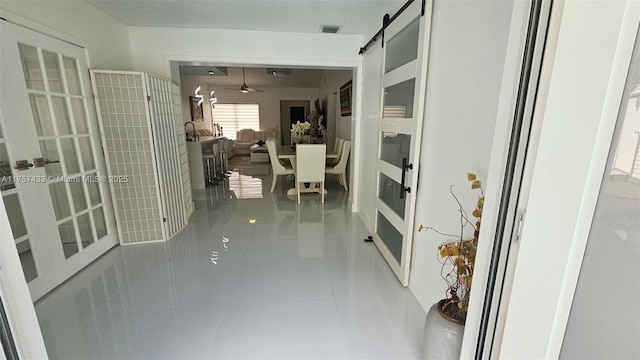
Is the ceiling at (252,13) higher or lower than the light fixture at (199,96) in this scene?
higher

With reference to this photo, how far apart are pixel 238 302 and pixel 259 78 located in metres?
7.99

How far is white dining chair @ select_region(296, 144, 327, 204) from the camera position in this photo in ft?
14.1

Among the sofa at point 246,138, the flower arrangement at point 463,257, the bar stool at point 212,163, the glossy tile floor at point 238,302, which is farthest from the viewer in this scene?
the sofa at point 246,138

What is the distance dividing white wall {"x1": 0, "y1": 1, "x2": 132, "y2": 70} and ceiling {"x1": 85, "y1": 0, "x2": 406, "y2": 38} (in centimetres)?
14

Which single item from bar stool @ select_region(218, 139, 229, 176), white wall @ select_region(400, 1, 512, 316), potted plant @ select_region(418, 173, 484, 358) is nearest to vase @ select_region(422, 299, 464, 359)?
potted plant @ select_region(418, 173, 484, 358)

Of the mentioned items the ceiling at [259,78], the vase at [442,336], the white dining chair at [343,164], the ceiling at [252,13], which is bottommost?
the vase at [442,336]

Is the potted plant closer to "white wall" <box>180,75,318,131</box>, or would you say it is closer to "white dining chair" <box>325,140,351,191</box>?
"white dining chair" <box>325,140,351,191</box>

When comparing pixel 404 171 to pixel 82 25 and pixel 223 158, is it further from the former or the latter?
pixel 223 158

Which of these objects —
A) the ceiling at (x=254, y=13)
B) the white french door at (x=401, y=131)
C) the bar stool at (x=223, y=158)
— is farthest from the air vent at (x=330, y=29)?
the bar stool at (x=223, y=158)

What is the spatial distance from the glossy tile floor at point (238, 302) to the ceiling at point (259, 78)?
17.6ft

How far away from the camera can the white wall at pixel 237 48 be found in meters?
3.36

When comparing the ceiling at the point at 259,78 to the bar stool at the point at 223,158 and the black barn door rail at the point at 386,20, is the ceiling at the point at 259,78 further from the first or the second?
the black barn door rail at the point at 386,20

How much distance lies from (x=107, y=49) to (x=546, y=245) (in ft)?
13.1

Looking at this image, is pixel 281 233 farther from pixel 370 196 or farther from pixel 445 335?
pixel 445 335
